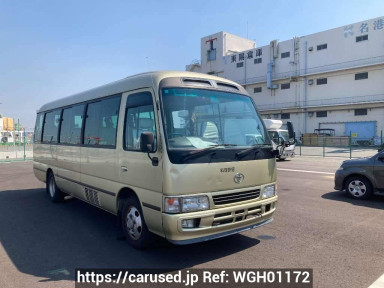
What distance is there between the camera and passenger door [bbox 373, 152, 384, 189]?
7.97 m

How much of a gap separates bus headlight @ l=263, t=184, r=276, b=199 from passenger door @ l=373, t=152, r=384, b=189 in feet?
14.5

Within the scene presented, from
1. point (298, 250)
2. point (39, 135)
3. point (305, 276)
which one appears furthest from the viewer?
point (39, 135)

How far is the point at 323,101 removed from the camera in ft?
150

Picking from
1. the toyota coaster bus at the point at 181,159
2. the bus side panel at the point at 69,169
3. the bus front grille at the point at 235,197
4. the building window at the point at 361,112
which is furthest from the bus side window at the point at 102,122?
the building window at the point at 361,112

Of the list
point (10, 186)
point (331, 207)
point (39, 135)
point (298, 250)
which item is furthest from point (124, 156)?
point (10, 186)

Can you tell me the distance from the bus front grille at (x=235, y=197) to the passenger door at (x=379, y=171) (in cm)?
493

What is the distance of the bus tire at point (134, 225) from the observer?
4.68 meters

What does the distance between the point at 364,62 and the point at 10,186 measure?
1726 inches

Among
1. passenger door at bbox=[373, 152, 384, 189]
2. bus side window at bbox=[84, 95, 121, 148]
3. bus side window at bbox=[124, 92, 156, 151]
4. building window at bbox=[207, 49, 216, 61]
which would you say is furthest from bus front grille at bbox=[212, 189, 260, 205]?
building window at bbox=[207, 49, 216, 61]

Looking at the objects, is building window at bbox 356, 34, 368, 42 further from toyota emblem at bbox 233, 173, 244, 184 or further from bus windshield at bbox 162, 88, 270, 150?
toyota emblem at bbox 233, 173, 244, 184

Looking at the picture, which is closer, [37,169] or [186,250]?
[186,250]

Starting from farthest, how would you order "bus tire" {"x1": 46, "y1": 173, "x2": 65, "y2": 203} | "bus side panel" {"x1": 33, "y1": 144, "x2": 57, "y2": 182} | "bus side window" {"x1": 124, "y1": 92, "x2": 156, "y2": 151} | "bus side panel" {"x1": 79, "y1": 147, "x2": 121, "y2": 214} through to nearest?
"bus side panel" {"x1": 33, "y1": 144, "x2": 57, "y2": 182}
"bus tire" {"x1": 46, "y1": 173, "x2": 65, "y2": 203}
"bus side panel" {"x1": 79, "y1": 147, "x2": 121, "y2": 214}
"bus side window" {"x1": 124, "y1": 92, "x2": 156, "y2": 151}

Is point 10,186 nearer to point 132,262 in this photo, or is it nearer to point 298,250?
point 132,262

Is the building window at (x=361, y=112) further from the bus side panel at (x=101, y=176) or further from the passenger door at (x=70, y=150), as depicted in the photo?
the bus side panel at (x=101, y=176)
